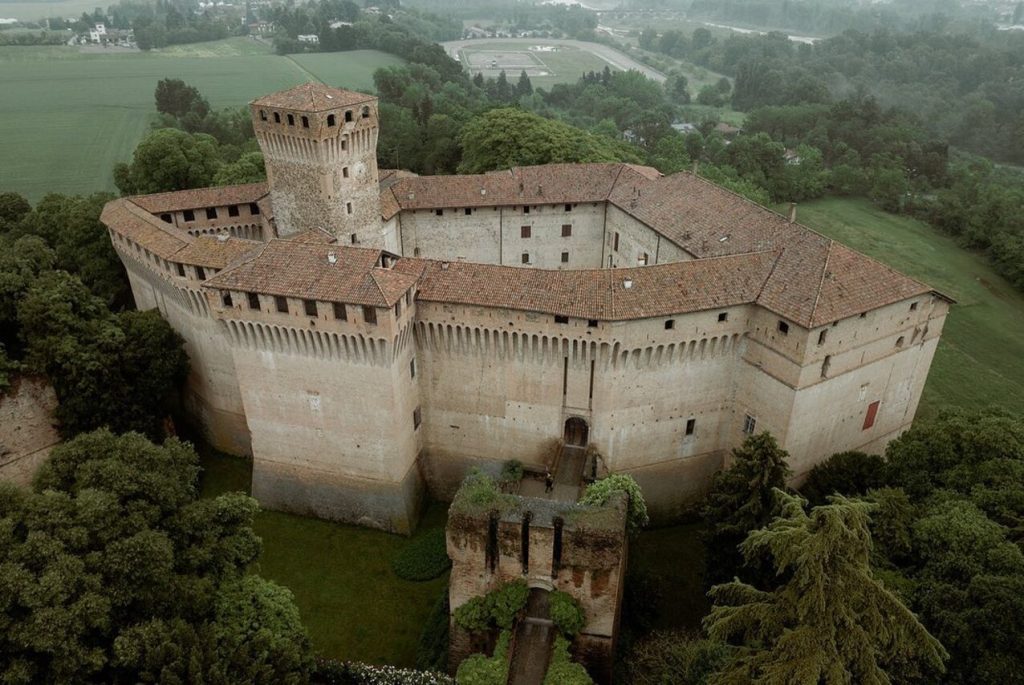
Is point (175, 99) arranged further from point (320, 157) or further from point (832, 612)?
point (832, 612)

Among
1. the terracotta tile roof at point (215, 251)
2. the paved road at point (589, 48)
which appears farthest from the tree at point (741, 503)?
the paved road at point (589, 48)

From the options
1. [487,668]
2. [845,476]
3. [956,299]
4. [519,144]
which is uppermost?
[519,144]

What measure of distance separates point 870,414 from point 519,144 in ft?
98.2

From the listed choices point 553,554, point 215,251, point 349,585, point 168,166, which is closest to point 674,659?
point 553,554

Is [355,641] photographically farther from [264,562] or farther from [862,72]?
[862,72]

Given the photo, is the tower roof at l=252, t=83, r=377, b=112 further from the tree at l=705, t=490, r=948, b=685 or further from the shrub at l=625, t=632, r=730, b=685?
the tree at l=705, t=490, r=948, b=685

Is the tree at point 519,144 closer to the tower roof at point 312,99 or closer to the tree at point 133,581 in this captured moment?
the tower roof at point 312,99

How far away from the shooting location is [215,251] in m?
29.0

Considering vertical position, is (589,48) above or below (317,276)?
below

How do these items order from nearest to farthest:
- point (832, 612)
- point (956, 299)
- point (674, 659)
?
1. point (832, 612)
2. point (674, 659)
3. point (956, 299)

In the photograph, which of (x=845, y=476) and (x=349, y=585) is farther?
(x=349, y=585)

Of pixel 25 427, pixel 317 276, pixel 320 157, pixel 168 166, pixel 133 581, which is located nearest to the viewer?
pixel 133 581

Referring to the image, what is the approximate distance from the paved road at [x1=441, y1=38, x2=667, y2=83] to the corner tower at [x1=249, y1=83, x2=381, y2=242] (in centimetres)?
12557

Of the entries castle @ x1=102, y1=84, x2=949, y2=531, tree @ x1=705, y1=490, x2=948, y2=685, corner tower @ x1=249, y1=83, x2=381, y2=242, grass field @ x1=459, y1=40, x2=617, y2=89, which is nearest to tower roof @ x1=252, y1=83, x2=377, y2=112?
corner tower @ x1=249, y1=83, x2=381, y2=242
